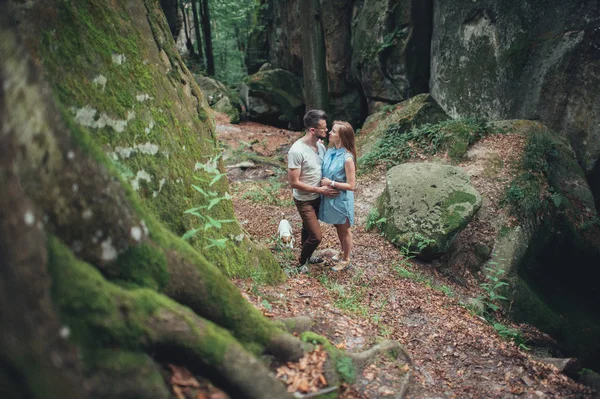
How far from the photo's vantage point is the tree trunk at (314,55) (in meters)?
13.5

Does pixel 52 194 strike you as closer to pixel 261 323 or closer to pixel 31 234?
pixel 31 234

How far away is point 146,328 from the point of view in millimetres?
2018

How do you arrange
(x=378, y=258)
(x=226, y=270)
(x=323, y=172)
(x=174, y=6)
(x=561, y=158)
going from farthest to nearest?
1. (x=174, y=6)
2. (x=561, y=158)
3. (x=378, y=258)
4. (x=323, y=172)
5. (x=226, y=270)

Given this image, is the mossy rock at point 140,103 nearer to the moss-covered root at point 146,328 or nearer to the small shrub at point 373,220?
the moss-covered root at point 146,328

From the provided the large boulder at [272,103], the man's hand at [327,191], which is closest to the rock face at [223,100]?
the large boulder at [272,103]

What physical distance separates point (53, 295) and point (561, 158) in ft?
36.2

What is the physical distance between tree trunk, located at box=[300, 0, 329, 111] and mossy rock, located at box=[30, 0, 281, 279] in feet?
31.9

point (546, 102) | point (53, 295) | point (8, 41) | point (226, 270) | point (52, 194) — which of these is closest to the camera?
point (8, 41)

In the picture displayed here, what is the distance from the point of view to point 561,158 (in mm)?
9797

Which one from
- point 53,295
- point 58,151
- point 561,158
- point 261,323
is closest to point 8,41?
point 58,151

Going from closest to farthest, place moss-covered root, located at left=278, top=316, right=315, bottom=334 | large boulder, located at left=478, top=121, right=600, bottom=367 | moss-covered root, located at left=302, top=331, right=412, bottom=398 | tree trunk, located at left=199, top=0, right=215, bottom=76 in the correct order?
moss-covered root, located at left=302, top=331, right=412, bottom=398 → moss-covered root, located at left=278, top=316, right=315, bottom=334 → large boulder, located at left=478, top=121, right=600, bottom=367 → tree trunk, located at left=199, top=0, right=215, bottom=76

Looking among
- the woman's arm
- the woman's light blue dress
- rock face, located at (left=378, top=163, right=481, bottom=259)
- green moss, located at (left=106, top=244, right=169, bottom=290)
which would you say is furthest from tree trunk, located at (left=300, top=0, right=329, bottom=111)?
green moss, located at (left=106, top=244, right=169, bottom=290)

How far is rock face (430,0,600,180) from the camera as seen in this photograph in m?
10.1

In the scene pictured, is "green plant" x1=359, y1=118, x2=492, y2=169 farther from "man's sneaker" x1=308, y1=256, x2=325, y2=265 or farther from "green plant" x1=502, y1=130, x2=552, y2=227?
"man's sneaker" x1=308, y1=256, x2=325, y2=265
